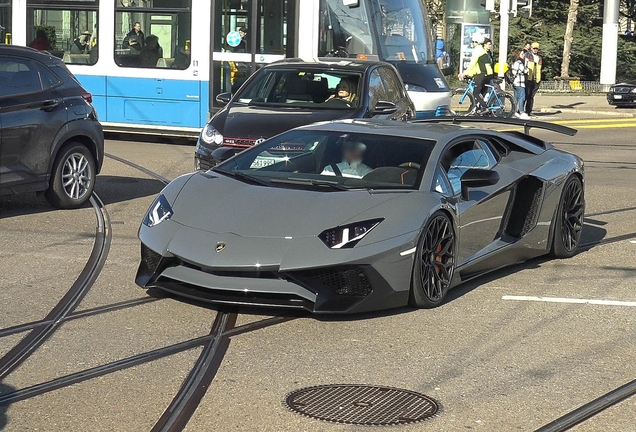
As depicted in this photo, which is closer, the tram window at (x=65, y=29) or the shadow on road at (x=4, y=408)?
the shadow on road at (x=4, y=408)

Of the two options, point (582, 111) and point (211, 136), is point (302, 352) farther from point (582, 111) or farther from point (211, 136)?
point (582, 111)

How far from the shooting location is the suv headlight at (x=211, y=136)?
13.1m

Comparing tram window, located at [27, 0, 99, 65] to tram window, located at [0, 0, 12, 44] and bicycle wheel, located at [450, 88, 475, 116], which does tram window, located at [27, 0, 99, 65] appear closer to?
tram window, located at [0, 0, 12, 44]

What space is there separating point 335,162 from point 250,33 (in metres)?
10.5

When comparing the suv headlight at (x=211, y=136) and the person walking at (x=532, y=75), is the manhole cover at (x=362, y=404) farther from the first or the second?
the person walking at (x=532, y=75)

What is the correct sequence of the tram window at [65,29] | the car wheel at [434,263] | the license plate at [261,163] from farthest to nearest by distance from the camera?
the tram window at [65,29], the license plate at [261,163], the car wheel at [434,263]

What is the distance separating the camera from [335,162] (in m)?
8.37

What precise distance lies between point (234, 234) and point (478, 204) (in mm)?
1976

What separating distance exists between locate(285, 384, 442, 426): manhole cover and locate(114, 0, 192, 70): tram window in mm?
13484

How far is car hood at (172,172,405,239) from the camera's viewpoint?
734 cm

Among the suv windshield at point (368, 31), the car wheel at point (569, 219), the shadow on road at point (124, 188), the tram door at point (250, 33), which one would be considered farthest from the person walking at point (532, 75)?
the car wheel at point (569, 219)

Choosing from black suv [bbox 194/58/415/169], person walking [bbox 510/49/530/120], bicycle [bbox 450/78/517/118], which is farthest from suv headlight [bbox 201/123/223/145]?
person walking [bbox 510/49/530/120]

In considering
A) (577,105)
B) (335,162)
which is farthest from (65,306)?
(577,105)

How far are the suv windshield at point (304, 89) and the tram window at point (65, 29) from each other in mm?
5419
